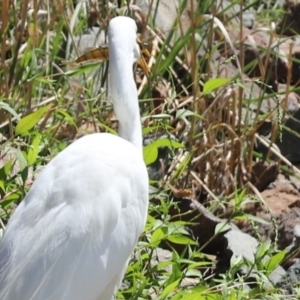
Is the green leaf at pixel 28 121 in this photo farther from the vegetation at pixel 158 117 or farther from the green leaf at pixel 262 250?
the green leaf at pixel 262 250

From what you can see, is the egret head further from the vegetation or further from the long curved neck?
the vegetation

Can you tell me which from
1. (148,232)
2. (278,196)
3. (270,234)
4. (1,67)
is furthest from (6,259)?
(278,196)

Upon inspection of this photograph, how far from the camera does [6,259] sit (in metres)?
2.56

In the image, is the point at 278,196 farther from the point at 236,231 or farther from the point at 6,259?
the point at 6,259

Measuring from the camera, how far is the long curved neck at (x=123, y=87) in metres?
2.81

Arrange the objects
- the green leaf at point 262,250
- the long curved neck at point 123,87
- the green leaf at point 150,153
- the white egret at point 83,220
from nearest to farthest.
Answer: the white egret at point 83,220, the long curved neck at point 123,87, the green leaf at point 262,250, the green leaf at point 150,153

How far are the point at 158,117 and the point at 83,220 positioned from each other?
66 centimetres

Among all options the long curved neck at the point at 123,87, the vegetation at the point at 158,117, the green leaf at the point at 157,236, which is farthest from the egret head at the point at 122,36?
the green leaf at the point at 157,236

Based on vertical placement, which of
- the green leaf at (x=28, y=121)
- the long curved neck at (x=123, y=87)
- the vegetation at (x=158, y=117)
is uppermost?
the long curved neck at (x=123, y=87)

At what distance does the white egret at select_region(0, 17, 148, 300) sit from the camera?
2.54 metres

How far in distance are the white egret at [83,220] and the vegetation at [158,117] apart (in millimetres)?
330

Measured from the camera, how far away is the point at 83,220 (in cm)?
259

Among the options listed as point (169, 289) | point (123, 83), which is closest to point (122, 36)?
point (123, 83)

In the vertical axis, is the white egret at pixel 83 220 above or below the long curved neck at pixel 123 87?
below
